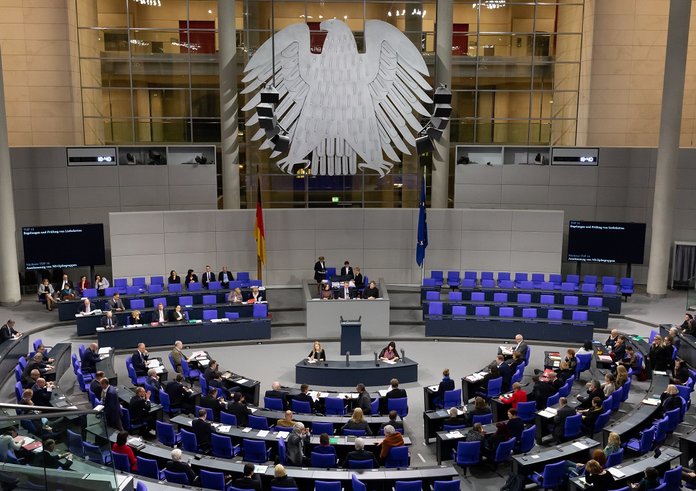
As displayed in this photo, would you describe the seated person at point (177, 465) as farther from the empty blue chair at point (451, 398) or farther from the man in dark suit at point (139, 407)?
the empty blue chair at point (451, 398)

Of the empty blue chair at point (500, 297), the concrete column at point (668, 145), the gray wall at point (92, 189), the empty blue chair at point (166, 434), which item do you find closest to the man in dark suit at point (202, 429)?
the empty blue chair at point (166, 434)

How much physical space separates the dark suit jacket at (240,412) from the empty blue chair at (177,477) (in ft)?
7.98

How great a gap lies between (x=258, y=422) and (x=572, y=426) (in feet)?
17.4

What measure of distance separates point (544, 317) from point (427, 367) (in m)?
4.29

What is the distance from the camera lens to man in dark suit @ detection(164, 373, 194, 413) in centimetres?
1310

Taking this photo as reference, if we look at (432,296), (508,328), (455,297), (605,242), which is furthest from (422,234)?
(605,242)

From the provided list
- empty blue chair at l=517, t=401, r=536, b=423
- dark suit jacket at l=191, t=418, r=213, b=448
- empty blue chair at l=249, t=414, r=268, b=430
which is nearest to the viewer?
dark suit jacket at l=191, t=418, r=213, b=448

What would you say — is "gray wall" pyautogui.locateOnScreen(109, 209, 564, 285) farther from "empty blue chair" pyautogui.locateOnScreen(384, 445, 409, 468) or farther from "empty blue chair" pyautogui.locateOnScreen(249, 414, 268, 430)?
"empty blue chair" pyautogui.locateOnScreen(384, 445, 409, 468)

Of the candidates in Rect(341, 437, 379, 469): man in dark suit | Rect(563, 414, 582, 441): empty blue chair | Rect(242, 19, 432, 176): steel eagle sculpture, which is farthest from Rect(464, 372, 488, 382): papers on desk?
Rect(242, 19, 432, 176): steel eagle sculpture

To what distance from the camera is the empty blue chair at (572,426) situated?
38.7 feet

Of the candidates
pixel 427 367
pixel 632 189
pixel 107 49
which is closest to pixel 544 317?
pixel 427 367

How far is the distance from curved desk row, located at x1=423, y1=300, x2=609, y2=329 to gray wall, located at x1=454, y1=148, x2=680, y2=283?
17.3 ft

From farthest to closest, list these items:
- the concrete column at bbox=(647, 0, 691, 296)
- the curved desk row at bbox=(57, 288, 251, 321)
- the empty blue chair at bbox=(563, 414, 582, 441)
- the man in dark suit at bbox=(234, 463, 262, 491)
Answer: the concrete column at bbox=(647, 0, 691, 296) → the curved desk row at bbox=(57, 288, 251, 321) → the empty blue chair at bbox=(563, 414, 582, 441) → the man in dark suit at bbox=(234, 463, 262, 491)

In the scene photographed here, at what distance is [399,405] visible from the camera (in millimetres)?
12914
